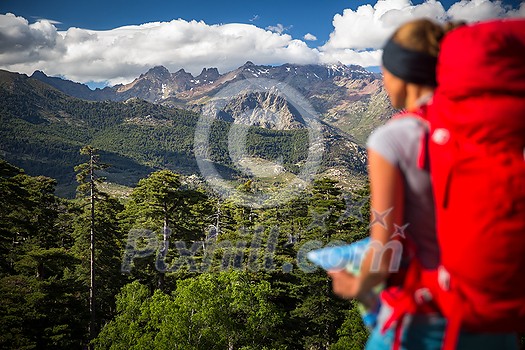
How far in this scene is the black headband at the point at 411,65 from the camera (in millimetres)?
1601

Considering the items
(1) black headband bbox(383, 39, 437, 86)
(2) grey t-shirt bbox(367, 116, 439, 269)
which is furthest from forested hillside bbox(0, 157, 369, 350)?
(1) black headband bbox(383, 39, 437, 86)

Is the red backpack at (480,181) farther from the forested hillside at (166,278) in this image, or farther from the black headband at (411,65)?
the forested hillside at (166,278)

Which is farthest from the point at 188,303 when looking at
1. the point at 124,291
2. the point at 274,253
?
the point at 274,253

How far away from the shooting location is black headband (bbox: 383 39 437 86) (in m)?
1.60

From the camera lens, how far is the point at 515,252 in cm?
136

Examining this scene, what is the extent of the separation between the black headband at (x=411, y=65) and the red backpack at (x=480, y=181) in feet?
0.30

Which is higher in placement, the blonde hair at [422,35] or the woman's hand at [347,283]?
the blonde hair at [422,35]

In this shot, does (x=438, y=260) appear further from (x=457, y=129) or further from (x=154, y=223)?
(x=154, y=223)

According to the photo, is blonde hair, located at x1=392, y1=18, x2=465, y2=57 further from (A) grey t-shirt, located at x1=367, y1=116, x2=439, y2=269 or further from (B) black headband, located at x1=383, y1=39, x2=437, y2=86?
(A) grey t-shirt, located at x1=367, y1=116, x2=439, y2=269

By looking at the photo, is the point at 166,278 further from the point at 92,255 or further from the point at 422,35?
the point at 422,35

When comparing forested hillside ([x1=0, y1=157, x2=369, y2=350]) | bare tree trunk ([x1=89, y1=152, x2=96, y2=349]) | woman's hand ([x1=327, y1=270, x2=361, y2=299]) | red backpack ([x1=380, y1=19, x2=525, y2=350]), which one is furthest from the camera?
bare tree trunk ([x1=89, y1=152, x2=96, y2=349])

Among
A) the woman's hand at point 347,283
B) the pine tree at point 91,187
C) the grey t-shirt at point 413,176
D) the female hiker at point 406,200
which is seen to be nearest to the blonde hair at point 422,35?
the female hiker at point 406,200

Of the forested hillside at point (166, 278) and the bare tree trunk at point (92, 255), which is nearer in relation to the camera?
the forested hillside at point (166, 278)

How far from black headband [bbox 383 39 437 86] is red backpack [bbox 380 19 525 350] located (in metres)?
0.09
